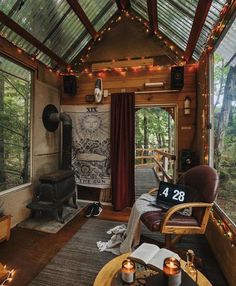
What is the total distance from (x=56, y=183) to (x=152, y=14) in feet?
10.2

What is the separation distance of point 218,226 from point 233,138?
0.96 metres

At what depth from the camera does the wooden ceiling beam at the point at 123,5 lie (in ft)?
12.1

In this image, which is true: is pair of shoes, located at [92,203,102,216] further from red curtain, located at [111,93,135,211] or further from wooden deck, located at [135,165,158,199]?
wooden deck, located at [135,165,158,199]

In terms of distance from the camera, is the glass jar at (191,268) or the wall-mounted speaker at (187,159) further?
the wall-mounted speaker at (187,159)

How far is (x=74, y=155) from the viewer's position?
4129mm

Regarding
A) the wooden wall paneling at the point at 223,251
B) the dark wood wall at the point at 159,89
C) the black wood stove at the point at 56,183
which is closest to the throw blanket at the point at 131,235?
the wooden wall paneling at the point at 223,251

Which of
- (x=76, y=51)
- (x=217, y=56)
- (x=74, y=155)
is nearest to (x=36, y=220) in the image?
(x=74, y=155)

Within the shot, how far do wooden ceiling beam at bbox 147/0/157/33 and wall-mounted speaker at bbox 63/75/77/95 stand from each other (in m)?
1.71

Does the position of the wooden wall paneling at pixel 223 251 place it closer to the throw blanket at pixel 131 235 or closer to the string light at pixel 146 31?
the throw blanket at pixel 131 235

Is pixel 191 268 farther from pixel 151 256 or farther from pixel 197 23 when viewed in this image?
pixel 197 23

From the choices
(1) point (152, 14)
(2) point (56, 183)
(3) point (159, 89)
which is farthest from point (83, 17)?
(2) point (56, 183)

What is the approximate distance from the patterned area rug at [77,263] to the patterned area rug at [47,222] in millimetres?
396

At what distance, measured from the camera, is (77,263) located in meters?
2.14

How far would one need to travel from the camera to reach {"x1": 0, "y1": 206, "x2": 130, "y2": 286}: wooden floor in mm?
2020
